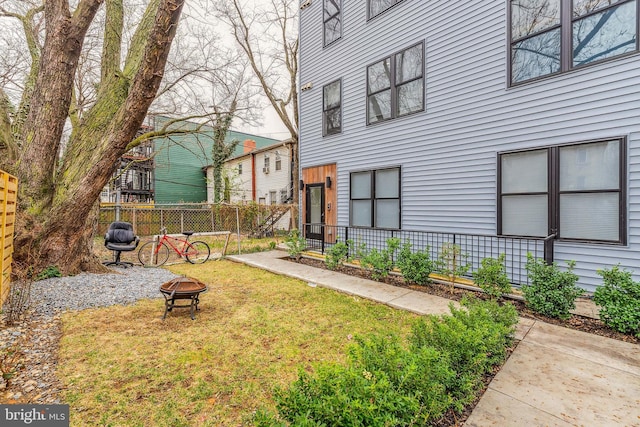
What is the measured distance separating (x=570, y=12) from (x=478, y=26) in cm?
147

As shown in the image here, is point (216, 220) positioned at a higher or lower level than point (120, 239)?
higher

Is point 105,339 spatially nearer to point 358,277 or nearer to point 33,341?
point 33,341

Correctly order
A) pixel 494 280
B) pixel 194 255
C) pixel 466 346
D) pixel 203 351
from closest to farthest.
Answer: pixel 466 346 < pixel 203 351 < pixel 494 280 < pixel 194 255

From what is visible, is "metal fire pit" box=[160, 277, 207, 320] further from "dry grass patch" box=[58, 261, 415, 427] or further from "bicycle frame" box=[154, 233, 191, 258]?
"bicycle frame" box=[154, 233, 191, 258]

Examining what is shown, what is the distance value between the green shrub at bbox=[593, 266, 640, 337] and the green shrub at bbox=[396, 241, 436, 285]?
2.32 metres

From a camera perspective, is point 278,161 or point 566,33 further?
point 278,161

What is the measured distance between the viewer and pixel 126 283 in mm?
5594

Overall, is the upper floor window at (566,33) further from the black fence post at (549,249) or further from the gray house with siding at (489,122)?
the black fence post at (549,249)

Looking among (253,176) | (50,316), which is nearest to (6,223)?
(50,316)

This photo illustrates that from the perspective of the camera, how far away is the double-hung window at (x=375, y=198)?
7.31 meters

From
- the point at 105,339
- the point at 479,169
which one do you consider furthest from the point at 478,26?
the point at 105,339

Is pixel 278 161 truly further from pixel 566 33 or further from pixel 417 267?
pixel 566 33

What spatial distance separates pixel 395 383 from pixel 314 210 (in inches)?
309

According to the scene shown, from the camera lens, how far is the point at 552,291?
12.8 feet
